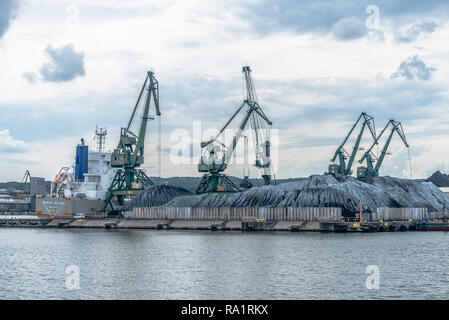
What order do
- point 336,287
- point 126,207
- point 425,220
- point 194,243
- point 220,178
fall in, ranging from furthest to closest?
point 220,178 < point 126,207 < point 425,220 < point 194,243 < point 336,287

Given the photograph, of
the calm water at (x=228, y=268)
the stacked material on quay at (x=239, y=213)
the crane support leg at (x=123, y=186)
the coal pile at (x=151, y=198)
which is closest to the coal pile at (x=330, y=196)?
the stacked material on quay at (x=239, y=213)

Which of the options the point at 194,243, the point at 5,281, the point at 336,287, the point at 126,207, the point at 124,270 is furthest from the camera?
the point at 126,207

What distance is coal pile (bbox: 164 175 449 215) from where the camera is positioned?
112250 mm

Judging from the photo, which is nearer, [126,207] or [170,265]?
[170,265]

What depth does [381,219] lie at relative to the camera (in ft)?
372

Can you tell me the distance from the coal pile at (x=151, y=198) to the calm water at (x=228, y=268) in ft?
163

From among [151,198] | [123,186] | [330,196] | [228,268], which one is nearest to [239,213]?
[330,196]

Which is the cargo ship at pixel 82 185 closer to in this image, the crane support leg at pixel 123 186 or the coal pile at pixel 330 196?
the crane support leg at pixel 123 186

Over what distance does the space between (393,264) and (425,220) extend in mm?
64554

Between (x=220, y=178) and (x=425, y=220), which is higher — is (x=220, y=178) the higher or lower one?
the higher one

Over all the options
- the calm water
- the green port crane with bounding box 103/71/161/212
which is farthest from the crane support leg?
the calm water

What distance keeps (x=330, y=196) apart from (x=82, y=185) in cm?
6703
